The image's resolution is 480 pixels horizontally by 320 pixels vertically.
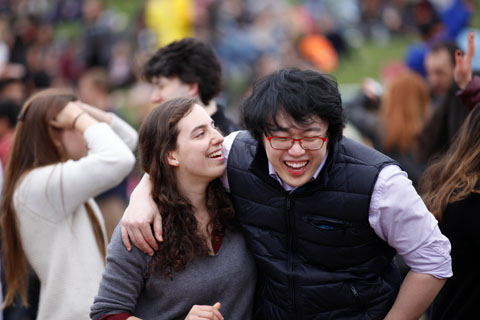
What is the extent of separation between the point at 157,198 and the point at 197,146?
0.92ft

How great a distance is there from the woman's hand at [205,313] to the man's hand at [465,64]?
5.98ft

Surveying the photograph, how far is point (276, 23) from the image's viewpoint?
12.9 metres

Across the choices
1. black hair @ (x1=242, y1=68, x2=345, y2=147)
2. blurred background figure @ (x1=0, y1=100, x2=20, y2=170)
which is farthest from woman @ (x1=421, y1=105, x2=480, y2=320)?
blurred background figure @ (x1=0, y1=100, x2=20, y2=170)

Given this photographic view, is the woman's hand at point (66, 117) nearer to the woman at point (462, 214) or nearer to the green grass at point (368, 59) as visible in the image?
the woman at point (462, 214)

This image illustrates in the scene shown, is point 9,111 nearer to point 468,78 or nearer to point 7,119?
point 7,119

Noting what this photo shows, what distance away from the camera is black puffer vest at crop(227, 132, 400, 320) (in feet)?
7.19

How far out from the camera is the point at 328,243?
2236 mm

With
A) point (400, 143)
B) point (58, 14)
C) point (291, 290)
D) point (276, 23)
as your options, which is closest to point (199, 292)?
point (291, 290)

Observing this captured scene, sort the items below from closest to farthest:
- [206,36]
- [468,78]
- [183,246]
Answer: [183,246], [468,78], [206,36]

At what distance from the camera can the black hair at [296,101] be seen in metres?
2.12

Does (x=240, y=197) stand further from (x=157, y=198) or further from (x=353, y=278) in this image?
(x=353, y=278)

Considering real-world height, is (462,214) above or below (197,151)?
below

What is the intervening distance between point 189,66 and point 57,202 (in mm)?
1161

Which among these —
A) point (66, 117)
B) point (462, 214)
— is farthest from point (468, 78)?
point (66, 117)
